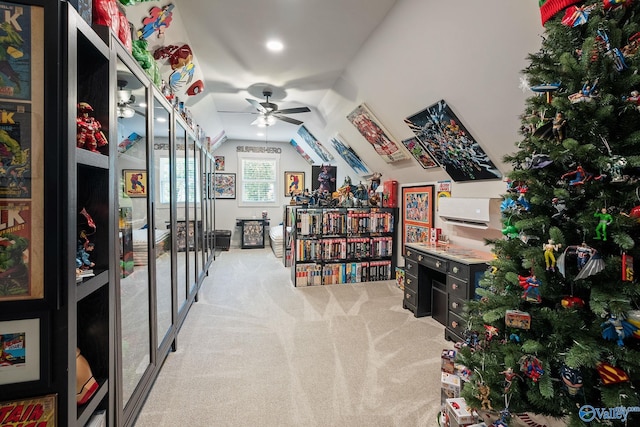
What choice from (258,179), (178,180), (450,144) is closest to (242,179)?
(258,179)

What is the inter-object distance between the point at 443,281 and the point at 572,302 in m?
2.34

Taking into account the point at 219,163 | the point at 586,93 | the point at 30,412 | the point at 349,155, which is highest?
the point at 219,163

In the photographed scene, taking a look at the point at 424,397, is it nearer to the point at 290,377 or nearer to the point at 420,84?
the point at 290,377

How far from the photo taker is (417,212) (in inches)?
180

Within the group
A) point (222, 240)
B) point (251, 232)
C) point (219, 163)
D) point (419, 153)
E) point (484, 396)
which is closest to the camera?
point (484, 396)

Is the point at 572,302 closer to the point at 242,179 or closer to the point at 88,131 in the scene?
the point at 88,131

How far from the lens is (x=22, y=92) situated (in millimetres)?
985

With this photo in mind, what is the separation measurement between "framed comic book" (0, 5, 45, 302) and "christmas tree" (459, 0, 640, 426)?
1.89 m

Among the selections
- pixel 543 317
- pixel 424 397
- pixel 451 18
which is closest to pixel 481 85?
pixel 451 18

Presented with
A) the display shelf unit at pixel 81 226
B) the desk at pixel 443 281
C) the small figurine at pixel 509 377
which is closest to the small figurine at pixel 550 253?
the small figurine at pixel 509 377

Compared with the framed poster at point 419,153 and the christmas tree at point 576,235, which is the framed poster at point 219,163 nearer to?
the framed poster at point 419,153

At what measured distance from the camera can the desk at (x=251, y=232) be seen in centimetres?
794

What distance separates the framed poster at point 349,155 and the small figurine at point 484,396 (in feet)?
15.8

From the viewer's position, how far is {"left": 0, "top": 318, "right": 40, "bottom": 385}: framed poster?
1.00 metres
